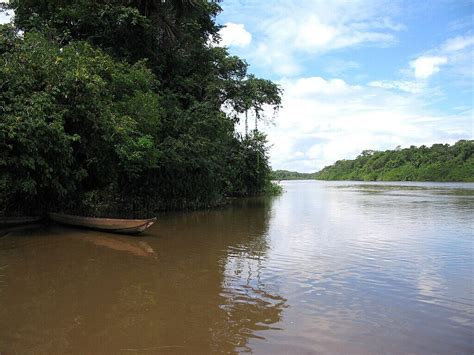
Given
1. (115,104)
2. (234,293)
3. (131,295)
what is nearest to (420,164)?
(115,104)

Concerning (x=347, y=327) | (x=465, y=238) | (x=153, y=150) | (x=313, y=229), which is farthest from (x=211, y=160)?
(x=347, y=327)

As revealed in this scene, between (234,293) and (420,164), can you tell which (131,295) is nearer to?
(234,293)

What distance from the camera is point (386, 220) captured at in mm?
16156

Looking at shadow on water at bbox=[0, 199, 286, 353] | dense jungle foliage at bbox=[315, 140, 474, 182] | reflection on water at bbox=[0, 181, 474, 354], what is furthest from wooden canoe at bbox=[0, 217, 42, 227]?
dense jungle foliage at bbox=[315, 140, 474, 182]

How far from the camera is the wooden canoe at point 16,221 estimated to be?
43.1 feet

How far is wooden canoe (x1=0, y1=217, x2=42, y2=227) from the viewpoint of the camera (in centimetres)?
1315

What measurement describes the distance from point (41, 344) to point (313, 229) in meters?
10.7

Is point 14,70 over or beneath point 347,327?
over

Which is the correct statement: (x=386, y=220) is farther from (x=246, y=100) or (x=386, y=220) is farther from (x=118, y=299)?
(x=118, y=299)

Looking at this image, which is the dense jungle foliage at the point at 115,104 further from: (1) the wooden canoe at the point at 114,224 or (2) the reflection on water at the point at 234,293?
(2) the reflection on water at the point at 234,293

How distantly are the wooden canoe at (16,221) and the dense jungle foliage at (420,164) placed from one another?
6856 centimetres

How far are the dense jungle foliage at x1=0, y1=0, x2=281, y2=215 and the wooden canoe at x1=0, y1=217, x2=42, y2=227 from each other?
0.57 metres

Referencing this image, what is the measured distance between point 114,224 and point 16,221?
427 cm

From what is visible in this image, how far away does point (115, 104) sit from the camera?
1412 cm
